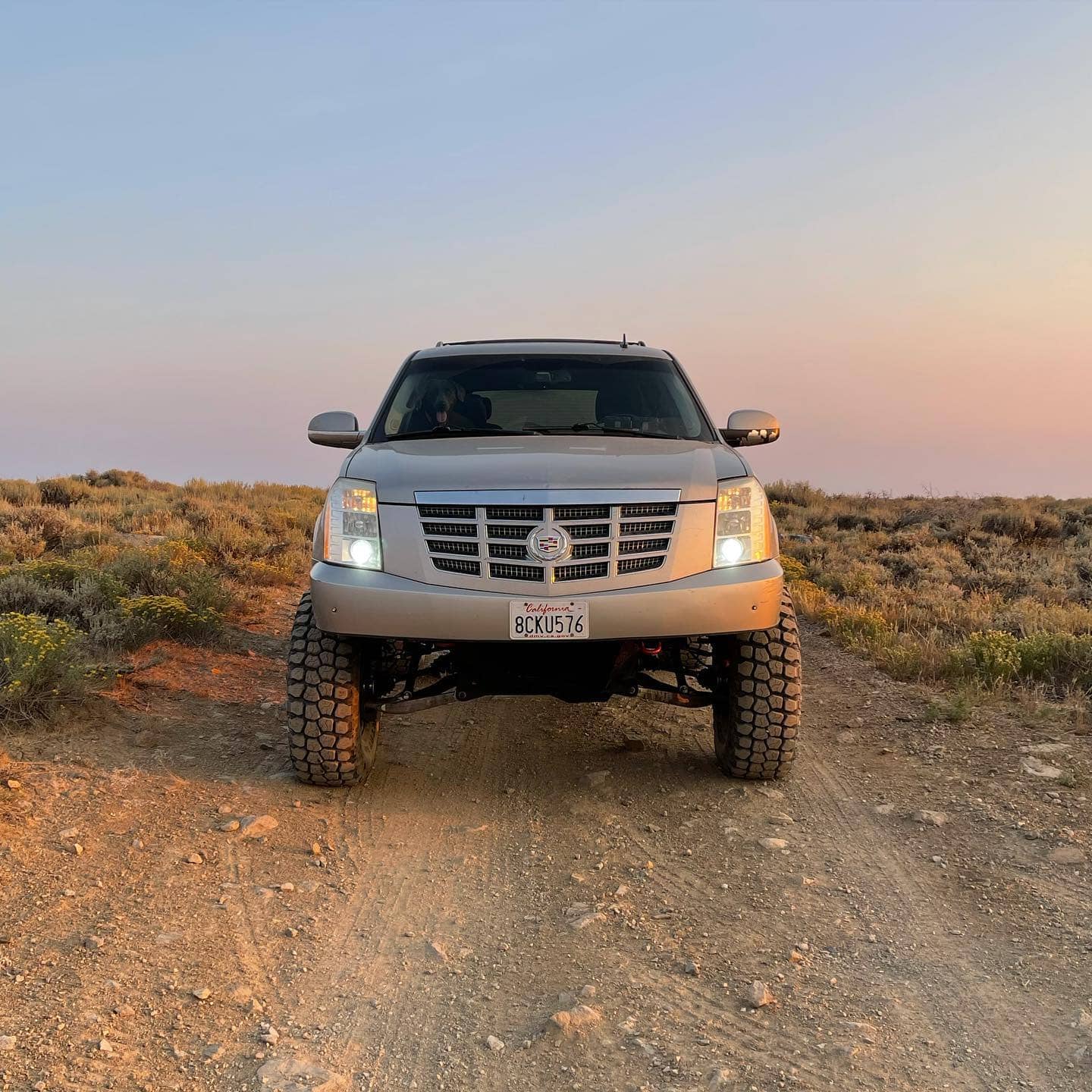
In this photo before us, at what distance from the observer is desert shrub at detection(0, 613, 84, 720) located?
548 centimetres

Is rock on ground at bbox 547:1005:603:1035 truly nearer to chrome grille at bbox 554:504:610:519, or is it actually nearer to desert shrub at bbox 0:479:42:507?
chrome grille at bbox 554:504:610:519

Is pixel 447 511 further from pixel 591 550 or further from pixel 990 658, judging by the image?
pixel 990 658

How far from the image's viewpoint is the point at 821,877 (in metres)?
3.99

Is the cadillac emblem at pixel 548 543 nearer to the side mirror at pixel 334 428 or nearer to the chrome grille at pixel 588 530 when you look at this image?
the chrome grille at pixel 588 530

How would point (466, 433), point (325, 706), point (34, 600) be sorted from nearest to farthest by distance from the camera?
point (325, 706)
point (466, 433)
point (34, 600)

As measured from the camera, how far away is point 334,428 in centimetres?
580

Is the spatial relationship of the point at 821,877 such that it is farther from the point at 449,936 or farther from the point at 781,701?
the point at 449,936

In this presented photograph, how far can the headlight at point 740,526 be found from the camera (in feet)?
14.9

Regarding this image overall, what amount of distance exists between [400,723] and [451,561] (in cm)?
232

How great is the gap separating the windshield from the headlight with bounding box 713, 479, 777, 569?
99 centimetres

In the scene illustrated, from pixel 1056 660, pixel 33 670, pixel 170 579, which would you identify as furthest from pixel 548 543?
pixel 170 579

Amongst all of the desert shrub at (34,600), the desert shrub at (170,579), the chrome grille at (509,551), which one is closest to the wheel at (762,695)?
the chrome grille at (509,551)

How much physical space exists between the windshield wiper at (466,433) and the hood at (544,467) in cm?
26

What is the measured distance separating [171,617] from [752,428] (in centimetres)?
457
